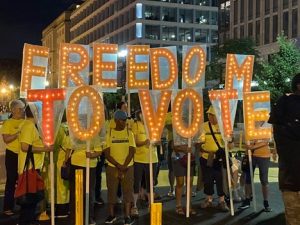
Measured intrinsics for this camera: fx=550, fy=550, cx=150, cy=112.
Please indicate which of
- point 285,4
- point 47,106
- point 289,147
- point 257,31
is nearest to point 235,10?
point 257,31

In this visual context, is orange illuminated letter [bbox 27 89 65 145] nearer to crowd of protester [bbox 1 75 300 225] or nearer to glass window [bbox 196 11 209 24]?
crowd of protester [bbox 1 75 300 225]

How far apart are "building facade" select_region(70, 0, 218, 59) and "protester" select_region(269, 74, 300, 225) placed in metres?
82.9

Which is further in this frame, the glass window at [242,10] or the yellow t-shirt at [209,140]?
the glass window at [242,10]

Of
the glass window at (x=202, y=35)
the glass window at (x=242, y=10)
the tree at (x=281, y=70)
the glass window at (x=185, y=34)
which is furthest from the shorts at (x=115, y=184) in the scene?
the glass window at (x=202, y=35)

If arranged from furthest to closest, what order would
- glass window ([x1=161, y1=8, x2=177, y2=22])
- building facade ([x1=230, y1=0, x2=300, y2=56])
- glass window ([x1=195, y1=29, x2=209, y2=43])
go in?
glass window ([x1=195, y1=29, x2=209, y2=43])
glass window ([x1=161, y1=8, x2=177, y2=22])
building facade ([x1=230, y1=0, x2=300, y2=56])

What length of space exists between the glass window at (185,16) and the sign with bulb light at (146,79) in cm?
8187

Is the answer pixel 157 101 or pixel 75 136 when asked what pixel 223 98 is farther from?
pixel 75 136

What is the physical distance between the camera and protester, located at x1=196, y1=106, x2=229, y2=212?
948cm

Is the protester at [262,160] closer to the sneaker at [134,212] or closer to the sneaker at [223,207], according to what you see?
the sneaker at [223,207]

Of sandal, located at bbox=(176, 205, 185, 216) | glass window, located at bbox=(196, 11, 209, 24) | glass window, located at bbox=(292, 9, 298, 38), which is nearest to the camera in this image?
sandal, located at bbox=(176, 205, 185, 216)

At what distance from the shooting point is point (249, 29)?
62406mm

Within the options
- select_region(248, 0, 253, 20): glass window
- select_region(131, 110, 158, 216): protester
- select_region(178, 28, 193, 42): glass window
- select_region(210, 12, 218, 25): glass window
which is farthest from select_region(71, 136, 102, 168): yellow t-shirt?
select_region(210, 12, 218, 25): glass window

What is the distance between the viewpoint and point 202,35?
9300 centimetres

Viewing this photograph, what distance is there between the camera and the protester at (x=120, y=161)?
8.39 m
